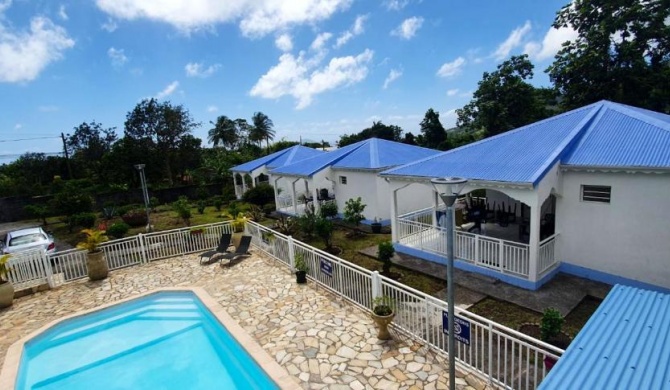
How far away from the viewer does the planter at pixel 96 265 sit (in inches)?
444

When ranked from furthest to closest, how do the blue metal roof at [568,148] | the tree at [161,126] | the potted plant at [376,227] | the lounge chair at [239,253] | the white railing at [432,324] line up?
the tree at [161,126]
the potted plant at [376,227]
the lounge chair at [239,253]
the blue metal roof at [568,148]
the white railing at [432,324]

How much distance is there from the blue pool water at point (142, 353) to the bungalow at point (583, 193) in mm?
7089

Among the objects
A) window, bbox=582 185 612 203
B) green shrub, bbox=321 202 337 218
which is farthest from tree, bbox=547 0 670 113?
green shrub, bbox=321 202 337 218

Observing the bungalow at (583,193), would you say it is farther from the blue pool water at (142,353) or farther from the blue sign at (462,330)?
the blue pool water at (142,353)

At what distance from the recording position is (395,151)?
18.1 meters

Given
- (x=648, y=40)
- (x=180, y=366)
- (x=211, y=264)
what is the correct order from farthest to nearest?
(x=648, y=40)
(x=211, y=264)
(x=180, y=366)

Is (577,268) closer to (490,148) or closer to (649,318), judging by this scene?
(490,148)

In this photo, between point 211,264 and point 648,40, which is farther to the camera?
point 648,40

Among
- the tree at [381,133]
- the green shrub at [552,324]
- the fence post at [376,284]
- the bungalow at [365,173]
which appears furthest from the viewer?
the tree at [381,133]

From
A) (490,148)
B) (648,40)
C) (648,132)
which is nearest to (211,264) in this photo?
(490,148)

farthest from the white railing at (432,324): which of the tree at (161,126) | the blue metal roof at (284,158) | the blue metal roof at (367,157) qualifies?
the tree at (161,126)

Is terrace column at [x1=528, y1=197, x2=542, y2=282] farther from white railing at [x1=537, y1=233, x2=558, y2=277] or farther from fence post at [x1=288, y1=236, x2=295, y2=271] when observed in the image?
fence post at [x1=288, y1=236, x2=295, y2=271]

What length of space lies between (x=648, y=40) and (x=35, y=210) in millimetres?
39430

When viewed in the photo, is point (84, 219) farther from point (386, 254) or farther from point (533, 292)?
point (533, 292)
